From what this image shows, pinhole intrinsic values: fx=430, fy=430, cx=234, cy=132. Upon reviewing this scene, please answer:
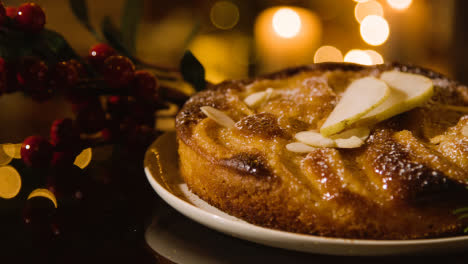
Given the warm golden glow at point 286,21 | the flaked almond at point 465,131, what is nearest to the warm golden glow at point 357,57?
the warm golden glow at point 286,21

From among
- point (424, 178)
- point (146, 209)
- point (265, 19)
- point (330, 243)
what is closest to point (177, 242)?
point (146, 209)

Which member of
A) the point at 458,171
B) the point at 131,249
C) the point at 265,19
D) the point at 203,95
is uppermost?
the point at 458,171

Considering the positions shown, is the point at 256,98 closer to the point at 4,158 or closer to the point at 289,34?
the point at 4,158

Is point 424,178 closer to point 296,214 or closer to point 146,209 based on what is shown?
point 296,214

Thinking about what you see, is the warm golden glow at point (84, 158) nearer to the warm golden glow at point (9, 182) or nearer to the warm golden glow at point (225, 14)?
A: the warm golden glow at point (9, 182)

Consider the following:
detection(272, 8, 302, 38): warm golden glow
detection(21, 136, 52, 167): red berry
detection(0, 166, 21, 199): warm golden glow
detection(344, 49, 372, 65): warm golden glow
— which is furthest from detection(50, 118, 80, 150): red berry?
detection(272, 8, 302, 38): warm golden glow

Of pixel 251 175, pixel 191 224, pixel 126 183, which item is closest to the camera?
pixel 251 175

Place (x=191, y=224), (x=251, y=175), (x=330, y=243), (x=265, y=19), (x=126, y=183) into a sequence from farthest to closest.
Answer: (x=265, y=19) → (x=126, y=183) → (x=191, y=224) → (x=251, y=175) → (x=330, y=243)
